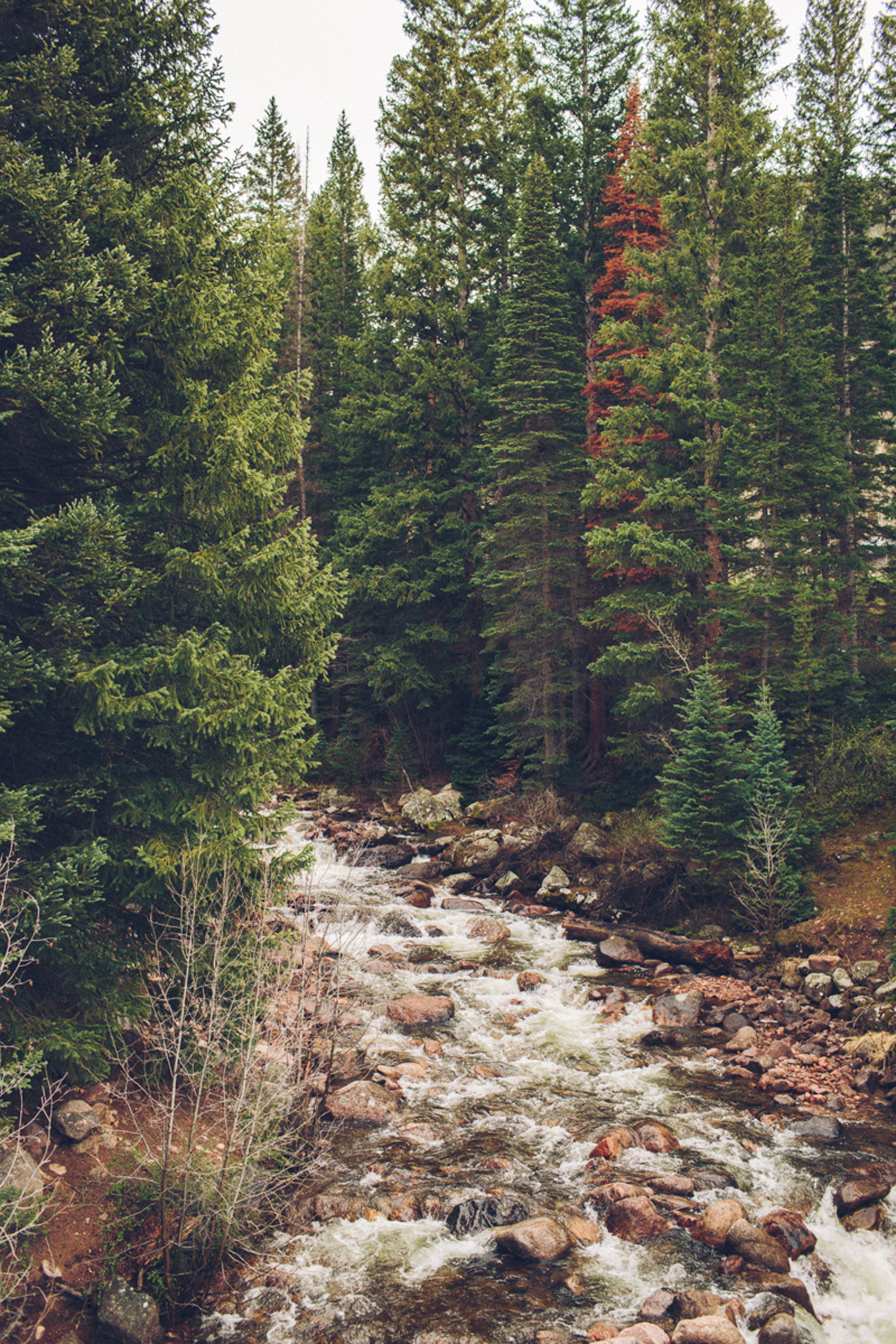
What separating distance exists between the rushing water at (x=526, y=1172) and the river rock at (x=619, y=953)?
61cm

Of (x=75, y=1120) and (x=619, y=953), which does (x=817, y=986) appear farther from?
(x=75, y=1120)

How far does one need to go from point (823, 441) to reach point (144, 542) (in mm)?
14523

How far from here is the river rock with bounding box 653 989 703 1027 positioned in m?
12.1

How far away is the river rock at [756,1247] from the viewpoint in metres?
7.18

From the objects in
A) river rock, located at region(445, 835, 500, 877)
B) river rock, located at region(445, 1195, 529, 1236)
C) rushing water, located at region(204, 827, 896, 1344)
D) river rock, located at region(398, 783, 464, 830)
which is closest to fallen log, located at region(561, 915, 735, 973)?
rushing water, located at region(204, 827, 896, 1344)

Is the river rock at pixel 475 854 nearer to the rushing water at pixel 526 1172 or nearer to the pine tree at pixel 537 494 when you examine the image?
the pine tree at pixel 537 494

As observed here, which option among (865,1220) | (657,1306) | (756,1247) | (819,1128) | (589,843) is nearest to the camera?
(657,1306)

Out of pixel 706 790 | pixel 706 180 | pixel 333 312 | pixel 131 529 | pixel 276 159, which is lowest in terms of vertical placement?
pixel 706 790

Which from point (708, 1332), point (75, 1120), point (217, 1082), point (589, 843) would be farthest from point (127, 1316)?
point (589, 843)

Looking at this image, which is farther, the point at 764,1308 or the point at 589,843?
the point at 589,843

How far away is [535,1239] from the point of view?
7391 millimetres

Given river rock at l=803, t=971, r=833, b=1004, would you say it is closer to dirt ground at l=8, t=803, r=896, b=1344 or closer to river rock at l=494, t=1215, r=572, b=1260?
river rock at l=494, t=1215, r=572, b=1260

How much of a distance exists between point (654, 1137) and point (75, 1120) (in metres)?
6.19

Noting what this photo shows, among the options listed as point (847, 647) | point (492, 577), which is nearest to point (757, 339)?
point (847, 647)
